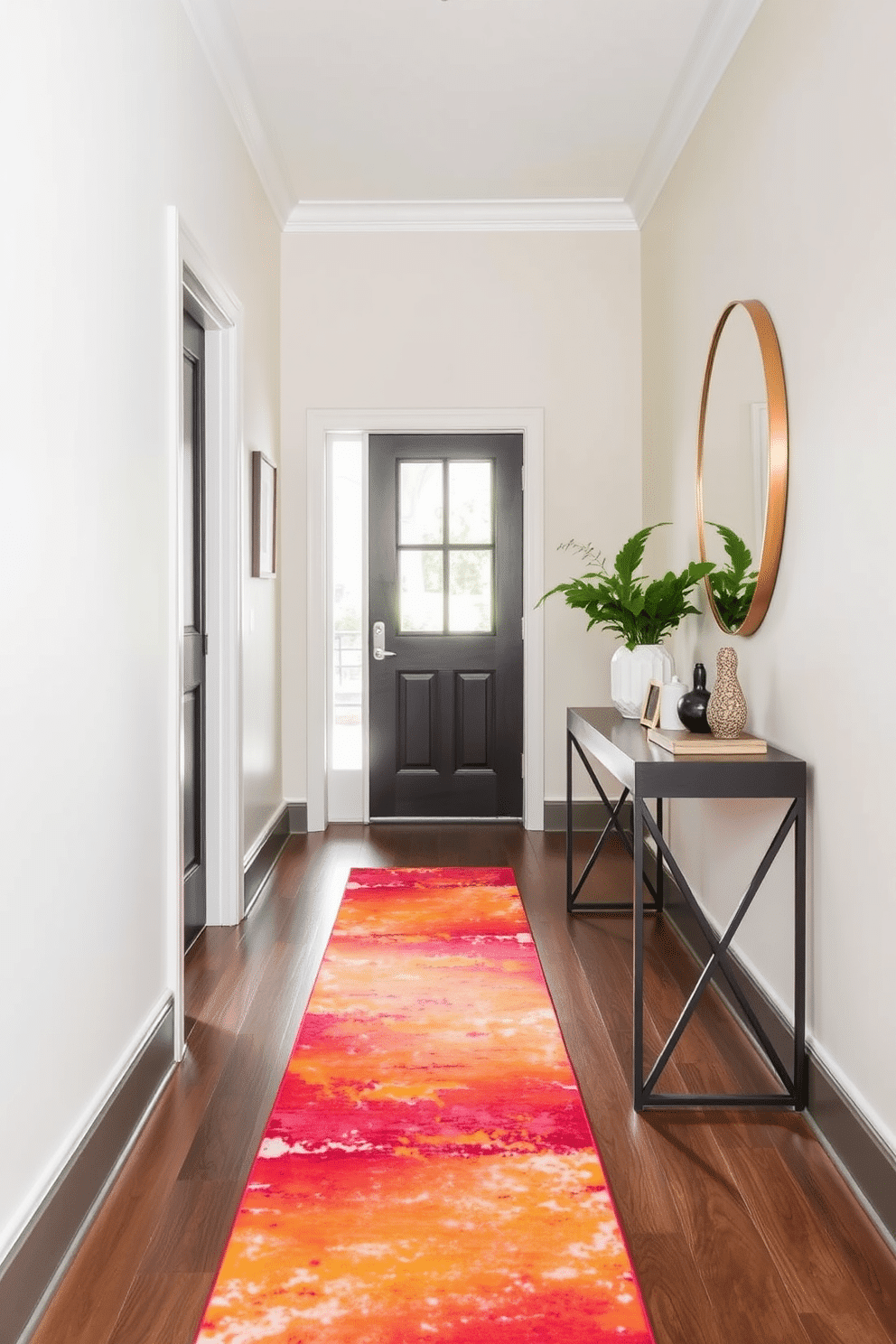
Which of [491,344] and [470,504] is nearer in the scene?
[491,344]

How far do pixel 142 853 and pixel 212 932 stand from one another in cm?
123

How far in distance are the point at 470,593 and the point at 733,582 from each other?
2.19 meters

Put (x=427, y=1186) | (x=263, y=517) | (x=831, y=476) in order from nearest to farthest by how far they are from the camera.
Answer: (x=427, y=1186)
(x=831, y=476)
(x=263, y=517)

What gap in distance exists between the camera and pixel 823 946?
7.52 feet

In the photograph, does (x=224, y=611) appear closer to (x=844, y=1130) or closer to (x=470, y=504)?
(x=470, y=504)

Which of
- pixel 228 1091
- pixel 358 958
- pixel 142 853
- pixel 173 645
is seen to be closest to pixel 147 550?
pixel 173 645

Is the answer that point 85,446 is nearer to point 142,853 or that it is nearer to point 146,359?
point 146,359

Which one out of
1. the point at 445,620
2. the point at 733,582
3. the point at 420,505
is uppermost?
the point at 420,505

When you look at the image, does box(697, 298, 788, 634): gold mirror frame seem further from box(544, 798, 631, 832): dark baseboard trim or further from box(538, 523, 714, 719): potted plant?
box(544, 798, 631, 832): dark baseboard trim

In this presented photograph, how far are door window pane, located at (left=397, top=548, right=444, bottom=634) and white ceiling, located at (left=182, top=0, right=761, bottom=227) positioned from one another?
1.54 m

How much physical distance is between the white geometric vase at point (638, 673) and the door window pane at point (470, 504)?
170 centimetres

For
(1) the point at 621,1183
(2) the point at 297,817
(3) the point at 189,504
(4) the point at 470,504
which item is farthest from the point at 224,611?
(1) the point at 621,1183

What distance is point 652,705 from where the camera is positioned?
10.5 feet

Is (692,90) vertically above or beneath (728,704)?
above
